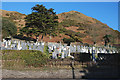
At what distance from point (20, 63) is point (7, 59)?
75cm

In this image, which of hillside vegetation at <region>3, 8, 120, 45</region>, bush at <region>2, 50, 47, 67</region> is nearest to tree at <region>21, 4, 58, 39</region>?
hillside vegetation at <region>3, 8, 120, 45</region>

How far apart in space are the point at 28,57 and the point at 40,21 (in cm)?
2830

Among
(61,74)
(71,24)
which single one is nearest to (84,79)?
(61,74)

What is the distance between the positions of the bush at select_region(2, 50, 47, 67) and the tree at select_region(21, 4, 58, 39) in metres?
27.4

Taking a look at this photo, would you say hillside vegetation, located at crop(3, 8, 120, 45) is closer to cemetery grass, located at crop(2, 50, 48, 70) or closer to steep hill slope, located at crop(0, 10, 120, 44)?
steep hill slope, located at crop(0, 10, 120, 44)

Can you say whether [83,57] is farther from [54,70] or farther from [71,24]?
[71,24]

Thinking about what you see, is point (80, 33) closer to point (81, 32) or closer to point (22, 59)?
point (81, 32)

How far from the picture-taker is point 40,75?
7.74 metres

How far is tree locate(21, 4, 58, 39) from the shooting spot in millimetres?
36972

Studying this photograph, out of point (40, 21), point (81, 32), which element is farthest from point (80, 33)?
point (40, 21)

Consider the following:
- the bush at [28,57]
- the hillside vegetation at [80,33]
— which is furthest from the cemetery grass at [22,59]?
the hillside vegetation at [80,33]

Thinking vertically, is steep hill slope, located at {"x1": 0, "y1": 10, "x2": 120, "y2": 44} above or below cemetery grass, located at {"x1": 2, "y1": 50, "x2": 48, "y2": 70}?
above

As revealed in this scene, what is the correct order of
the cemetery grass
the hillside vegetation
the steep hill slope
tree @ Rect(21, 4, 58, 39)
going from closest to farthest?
the cemetery grass, tree @ Rect(21, 4, 58, 39), the hillside vegetation, the steep hill slope

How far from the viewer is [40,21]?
36.8 metres
